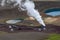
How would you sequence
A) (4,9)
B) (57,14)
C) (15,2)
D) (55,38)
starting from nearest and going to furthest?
(55,38) < (15,2) < (57,14) < (4,9)

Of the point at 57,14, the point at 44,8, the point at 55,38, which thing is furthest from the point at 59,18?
the point at 55,38

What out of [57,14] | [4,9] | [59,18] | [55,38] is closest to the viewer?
[55,38]

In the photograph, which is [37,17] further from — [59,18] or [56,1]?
[56,1]

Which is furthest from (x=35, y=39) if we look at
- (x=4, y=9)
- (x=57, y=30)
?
(x=4, y=9)

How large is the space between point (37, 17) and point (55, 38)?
9.71ft

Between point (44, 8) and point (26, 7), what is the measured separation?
5.12m

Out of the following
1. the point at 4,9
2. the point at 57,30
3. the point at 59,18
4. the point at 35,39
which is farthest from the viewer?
the point at 4,9

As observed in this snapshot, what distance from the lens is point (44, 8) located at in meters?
16.0

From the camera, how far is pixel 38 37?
9016mm

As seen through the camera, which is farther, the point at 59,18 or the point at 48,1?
the point at 48,1

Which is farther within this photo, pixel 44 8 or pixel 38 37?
pixel 44 8

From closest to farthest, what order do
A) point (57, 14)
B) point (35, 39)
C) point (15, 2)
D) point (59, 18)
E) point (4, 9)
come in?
point (35, 39)
point (15, 2)
point (59, 18)
point (57, 14)
point (4, 9)

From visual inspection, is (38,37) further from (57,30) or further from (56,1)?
(56,1)

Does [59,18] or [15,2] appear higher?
[15,2]
